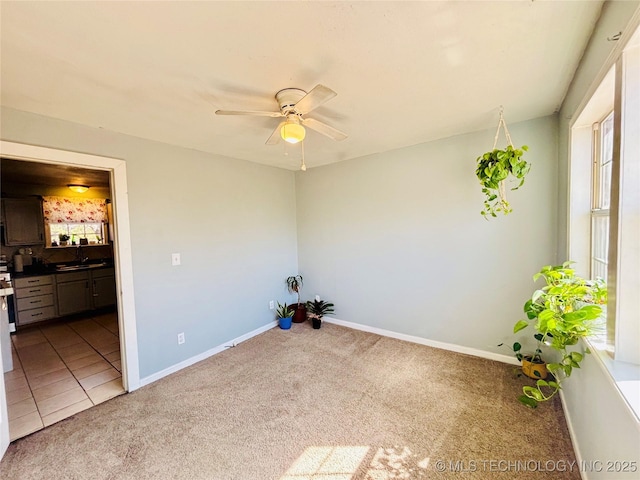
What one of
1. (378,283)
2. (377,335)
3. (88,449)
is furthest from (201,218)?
(377,335)

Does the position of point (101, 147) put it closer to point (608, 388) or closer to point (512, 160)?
point (512, 160)

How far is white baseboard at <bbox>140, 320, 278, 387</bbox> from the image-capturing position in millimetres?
2506

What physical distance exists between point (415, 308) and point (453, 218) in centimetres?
113

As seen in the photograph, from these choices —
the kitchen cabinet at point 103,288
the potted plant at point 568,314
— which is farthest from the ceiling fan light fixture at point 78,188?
the potted plant at point 568,314

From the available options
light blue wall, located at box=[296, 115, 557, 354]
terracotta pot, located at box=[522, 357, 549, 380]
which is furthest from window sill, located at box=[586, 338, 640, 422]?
light blue wall, located at box=[296, 115, 557, 354]

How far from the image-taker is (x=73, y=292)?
4363 mm

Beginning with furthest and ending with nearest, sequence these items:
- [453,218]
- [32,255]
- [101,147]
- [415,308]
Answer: [32,255]
[415,308]
[453,218]
[101,147]

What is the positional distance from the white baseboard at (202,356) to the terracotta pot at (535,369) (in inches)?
113

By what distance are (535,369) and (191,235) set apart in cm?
348

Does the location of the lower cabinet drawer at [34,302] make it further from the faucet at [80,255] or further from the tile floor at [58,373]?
the faucet at [80,255]

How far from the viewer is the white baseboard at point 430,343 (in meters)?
2.63

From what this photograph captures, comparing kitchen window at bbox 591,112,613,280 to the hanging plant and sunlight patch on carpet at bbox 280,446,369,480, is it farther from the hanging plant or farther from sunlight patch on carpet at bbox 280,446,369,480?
sunlight patch on carpet at bbox 280,446,369,480

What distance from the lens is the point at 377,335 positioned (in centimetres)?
339

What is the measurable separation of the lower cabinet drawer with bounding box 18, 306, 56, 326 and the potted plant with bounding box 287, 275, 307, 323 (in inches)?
149
